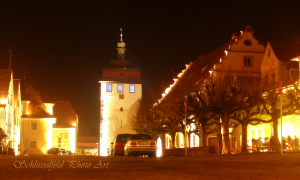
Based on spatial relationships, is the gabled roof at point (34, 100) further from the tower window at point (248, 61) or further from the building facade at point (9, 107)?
the tower window at point (248, 61)

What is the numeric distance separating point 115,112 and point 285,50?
6599 cm

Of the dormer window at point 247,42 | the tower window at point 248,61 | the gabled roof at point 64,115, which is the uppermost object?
the dormer window at point 247,42

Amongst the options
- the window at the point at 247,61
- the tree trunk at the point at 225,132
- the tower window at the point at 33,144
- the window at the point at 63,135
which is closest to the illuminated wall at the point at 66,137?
the window at the point at 63,135

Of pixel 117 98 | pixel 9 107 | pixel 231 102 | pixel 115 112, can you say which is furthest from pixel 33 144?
pixel 231 102

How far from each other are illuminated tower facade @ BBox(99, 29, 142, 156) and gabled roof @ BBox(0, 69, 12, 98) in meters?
47.4

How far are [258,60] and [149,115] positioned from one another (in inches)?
552

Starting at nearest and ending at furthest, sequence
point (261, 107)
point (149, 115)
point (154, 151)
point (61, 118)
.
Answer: point (154, 151), point (261, 107), point (149, 115), point (61, 118)

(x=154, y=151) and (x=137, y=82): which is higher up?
(x=137, y=82)

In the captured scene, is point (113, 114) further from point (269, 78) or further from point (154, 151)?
point (154, 151)

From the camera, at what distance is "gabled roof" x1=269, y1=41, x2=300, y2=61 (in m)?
49.8

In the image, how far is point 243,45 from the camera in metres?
58.1

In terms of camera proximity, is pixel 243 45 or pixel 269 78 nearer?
pixel 269 78

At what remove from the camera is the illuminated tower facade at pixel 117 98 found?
110 meters

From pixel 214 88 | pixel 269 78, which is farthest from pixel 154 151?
pixel 269 78
